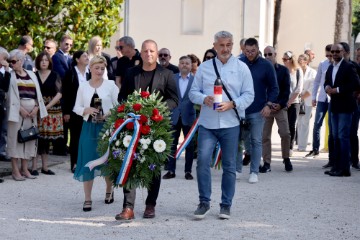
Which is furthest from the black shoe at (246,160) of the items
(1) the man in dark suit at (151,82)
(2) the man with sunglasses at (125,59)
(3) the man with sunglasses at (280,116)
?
(1) the man in dark suit at (151,82)

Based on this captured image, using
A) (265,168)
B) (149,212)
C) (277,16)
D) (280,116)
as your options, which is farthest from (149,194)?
(277,16)

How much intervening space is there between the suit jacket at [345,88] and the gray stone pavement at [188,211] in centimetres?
111

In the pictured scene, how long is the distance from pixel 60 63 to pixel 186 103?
3040 mm

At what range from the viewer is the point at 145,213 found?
10.1 m

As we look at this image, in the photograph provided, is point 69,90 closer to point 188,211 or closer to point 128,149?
point 188,211

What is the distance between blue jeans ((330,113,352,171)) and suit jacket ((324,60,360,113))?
0.11 m

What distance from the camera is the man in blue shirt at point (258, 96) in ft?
44.7

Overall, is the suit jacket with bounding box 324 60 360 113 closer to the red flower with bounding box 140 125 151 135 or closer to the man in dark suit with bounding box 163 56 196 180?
the man in dark suit with bounding box 163 56 196 180

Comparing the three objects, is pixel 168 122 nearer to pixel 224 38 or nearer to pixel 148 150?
pixel 148 150

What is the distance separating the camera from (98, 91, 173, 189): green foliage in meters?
9.83

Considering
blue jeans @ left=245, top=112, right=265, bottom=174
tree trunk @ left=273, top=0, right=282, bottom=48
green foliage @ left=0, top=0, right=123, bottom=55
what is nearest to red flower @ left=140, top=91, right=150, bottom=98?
blue jeans @ left=245, top=112, right=265, bottom=174

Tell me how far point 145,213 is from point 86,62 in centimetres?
471

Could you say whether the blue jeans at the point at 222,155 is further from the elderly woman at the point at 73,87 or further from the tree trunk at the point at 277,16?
the tree trunk at the point at 277,16

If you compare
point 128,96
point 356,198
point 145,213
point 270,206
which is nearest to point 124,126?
point 128,96
